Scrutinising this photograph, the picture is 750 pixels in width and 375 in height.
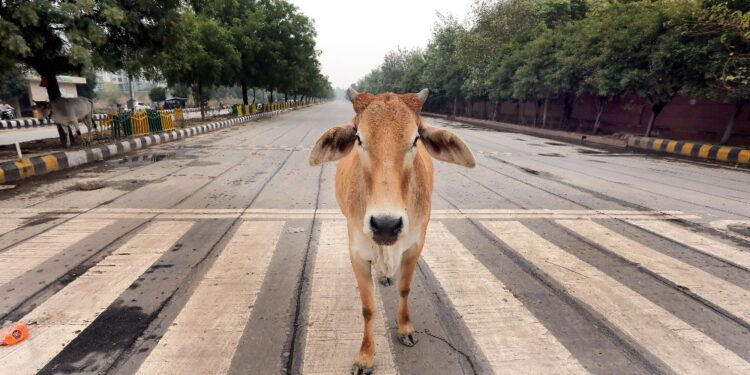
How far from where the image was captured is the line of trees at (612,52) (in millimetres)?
11852

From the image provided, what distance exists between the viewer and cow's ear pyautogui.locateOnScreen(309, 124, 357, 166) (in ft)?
8.47

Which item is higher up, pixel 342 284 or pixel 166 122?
pixel 166 122

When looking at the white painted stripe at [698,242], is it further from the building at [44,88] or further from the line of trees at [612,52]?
the building at [44,88]

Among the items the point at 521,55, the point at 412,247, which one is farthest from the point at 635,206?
the point at 521,55

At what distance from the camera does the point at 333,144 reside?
105 inches

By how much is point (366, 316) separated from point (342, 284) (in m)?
0.97

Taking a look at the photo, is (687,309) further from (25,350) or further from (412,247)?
(25,350)

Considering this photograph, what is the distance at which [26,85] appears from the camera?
34469mm

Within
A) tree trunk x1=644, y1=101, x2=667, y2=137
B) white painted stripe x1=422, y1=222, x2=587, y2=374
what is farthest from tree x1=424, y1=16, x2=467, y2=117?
white painted stripe x1=422, y1=222, x2=587, y2=374

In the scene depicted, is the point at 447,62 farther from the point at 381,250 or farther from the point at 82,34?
the point at 381,250

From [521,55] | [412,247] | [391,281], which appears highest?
[521,55]

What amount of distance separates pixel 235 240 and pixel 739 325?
4814 mm

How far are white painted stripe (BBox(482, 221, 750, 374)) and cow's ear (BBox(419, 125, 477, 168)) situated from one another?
1792 mm

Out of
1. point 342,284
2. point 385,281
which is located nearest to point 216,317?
point 342,284
